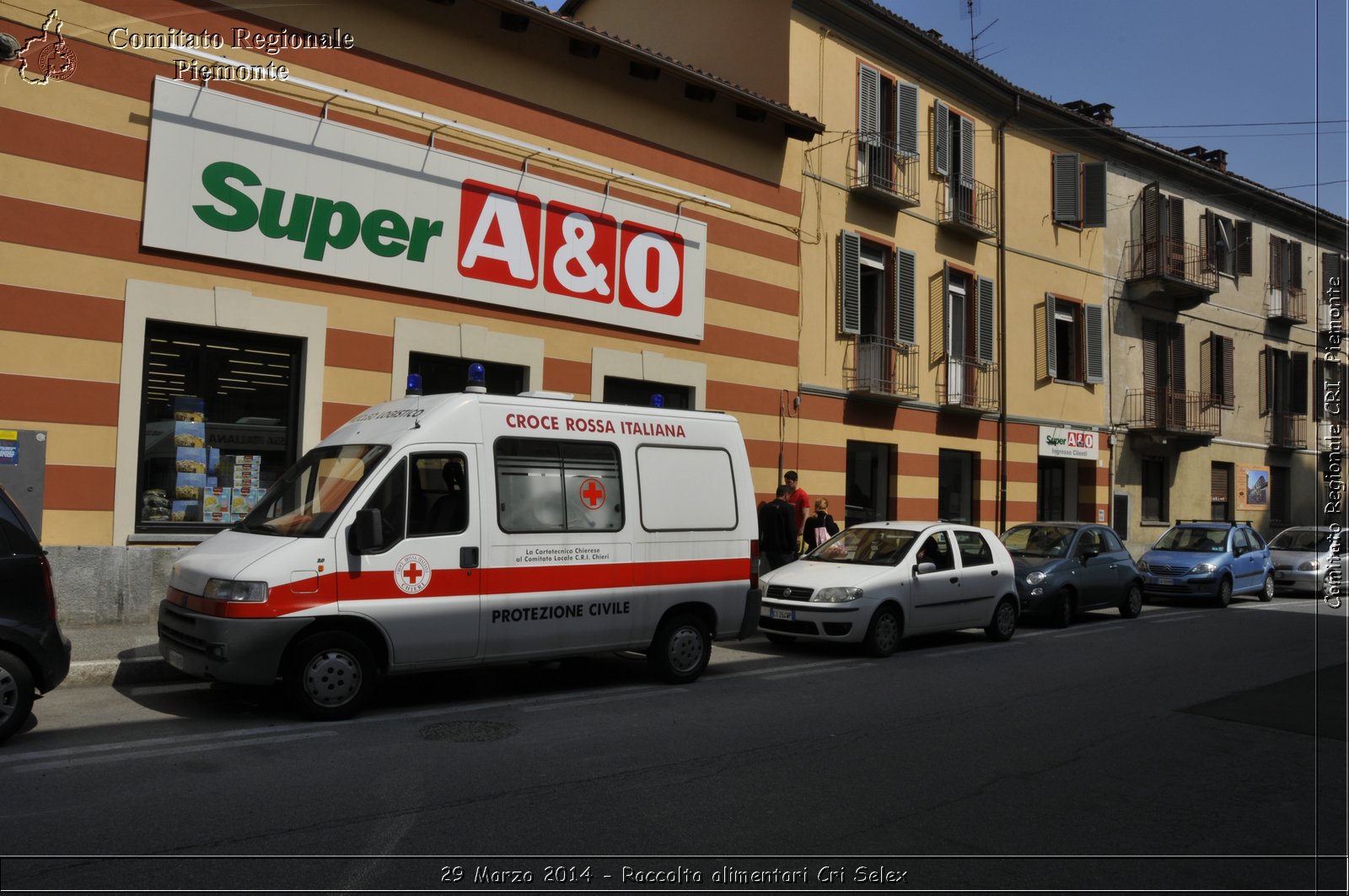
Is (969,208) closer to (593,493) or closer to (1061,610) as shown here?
(1061,610)

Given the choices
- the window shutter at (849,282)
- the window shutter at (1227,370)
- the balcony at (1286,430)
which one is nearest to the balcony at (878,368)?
the window shutter at (849,282)

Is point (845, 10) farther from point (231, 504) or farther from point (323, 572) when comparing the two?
point (323, 572)

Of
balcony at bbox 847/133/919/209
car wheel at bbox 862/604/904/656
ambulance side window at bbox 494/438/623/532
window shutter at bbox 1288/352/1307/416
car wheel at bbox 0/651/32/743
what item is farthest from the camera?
window shutter at bbox 1288/352/1307/416

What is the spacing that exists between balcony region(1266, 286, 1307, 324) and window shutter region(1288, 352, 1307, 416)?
128 centimetres

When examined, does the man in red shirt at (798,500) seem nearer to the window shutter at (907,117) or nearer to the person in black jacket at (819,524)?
the person in black jacket at (819,524)

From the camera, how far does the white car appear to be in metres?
11.0

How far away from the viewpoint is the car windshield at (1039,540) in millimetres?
15367

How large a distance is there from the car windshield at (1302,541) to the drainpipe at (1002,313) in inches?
265

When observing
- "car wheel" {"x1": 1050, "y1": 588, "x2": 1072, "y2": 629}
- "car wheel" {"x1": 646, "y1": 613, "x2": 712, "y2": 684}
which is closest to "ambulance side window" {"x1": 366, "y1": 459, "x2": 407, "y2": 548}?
"car wheel" {"x1": 646, "y1": 613, "x2": 712, "y2": 684}

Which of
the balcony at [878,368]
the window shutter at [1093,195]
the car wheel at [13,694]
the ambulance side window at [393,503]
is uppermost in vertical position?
the window shutter at [1093,195]

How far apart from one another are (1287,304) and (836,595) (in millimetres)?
27047

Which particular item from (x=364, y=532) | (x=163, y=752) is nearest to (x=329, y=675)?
(x=364, y=532)

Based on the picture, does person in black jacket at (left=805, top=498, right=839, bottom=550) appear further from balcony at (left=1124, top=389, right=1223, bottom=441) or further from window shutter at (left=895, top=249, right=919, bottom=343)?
balcony at (left=1124, top=389, right=1223, bottom=441)

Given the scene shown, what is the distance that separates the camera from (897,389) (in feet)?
62.5
